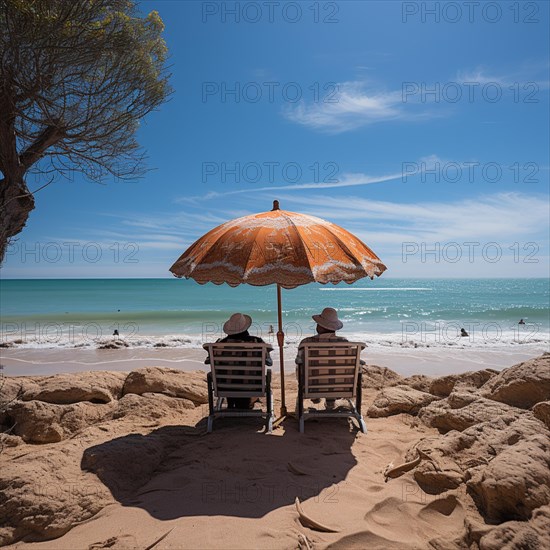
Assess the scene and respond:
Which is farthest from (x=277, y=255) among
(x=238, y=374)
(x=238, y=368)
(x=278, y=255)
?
(x=238, y=374)

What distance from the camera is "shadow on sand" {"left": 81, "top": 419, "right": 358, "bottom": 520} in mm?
2891

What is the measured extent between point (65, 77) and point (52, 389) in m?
4.54

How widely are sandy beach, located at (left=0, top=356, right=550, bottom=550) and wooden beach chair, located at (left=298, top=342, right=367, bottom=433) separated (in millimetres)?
238

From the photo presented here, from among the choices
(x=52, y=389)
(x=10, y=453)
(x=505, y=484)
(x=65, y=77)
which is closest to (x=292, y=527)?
(x=505, y=484)

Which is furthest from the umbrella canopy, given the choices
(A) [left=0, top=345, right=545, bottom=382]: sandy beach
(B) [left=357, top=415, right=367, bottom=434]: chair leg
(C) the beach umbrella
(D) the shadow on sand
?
(A) [left=0, top=345, right=545, bottom=382]: sandy beach

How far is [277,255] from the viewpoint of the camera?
13.1 ft

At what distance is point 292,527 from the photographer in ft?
8.38

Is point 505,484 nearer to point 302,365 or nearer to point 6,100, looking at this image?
point 302,365

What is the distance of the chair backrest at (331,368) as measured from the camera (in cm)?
453

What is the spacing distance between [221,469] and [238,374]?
134 centimetres

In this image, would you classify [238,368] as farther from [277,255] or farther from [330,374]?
[277,255]

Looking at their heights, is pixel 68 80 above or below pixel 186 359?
above

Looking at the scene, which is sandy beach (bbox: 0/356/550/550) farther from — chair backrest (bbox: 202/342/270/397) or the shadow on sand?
chair backrest (bbox: 202/342/270/397)

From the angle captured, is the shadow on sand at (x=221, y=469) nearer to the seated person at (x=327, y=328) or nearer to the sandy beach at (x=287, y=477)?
the sandy beach at (x=287, y=477)
